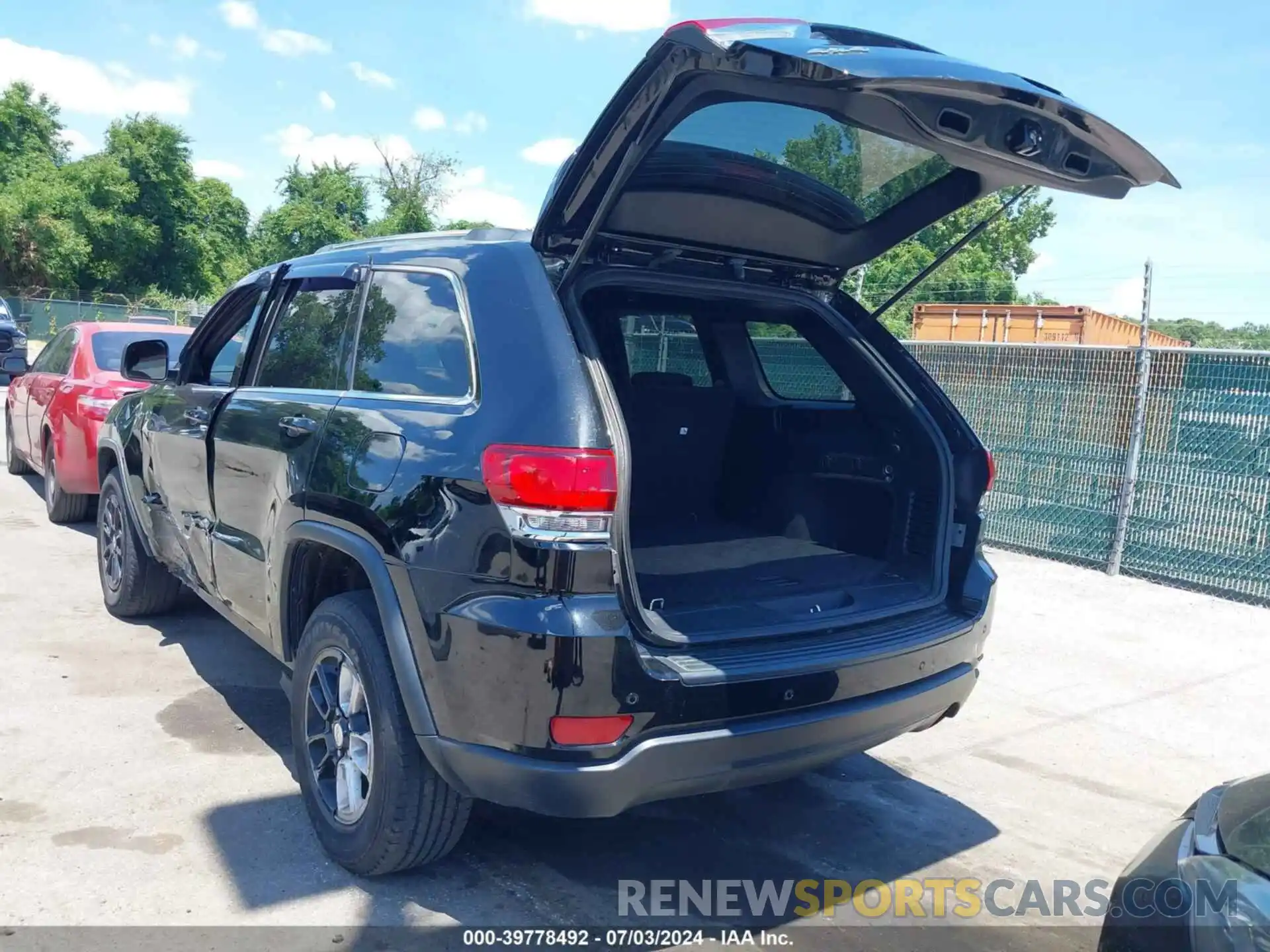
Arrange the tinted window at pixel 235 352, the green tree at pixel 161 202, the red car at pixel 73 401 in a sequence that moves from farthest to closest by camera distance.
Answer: the green tree at pixel 161 202
the red car at pixel 73 401
the tinted window at pixel 235 352

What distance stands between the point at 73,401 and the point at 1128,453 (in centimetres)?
793

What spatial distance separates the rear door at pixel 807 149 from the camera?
8.15 feet

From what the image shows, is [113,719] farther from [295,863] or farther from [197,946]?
[197,946]

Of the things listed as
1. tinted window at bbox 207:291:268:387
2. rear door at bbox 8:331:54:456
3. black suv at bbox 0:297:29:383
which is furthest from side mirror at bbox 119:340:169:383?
black suv at bbox 0:297:29:383

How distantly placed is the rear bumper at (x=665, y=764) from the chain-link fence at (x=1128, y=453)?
17.9ft

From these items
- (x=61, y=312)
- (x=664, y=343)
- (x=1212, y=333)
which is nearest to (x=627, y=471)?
(x=664, y=343)

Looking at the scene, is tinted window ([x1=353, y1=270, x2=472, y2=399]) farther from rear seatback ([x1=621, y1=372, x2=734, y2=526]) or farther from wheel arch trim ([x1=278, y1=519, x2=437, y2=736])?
rear seatback ([x1=621, y1=372, x2=734, y2=526])

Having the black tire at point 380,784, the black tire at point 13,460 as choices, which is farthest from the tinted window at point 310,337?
the black tire at point 13,460

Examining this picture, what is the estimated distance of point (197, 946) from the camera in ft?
9.23

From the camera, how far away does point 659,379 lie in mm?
4449

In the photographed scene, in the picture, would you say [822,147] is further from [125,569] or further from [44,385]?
[44,385]

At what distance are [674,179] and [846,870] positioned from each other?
2.36 m

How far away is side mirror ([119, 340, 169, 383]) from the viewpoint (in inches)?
202

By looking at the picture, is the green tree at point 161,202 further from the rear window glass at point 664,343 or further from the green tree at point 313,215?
the rear window glass at point 664,343
